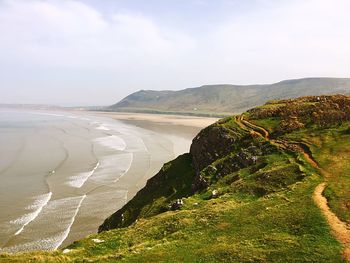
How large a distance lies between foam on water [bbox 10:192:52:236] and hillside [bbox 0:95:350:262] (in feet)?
46.9

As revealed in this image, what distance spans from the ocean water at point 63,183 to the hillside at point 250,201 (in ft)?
34.8

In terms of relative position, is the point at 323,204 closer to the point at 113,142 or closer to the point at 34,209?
the point at 34,209

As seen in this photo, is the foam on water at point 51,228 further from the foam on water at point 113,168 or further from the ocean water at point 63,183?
the foam on water at point 113,168

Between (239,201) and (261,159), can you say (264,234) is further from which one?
(261,159)

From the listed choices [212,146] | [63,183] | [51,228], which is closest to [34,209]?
[51,228]

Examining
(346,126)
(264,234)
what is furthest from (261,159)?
(264,234)

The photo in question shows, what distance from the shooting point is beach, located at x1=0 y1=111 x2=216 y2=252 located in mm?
49500

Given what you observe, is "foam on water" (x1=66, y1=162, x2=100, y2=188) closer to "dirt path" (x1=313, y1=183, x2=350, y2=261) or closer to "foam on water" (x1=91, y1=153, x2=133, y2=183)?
"foam on water" (x1=91, y1=153, x2=133, y2=183)

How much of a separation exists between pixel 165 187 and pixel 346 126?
21578mm

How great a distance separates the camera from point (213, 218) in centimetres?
2681

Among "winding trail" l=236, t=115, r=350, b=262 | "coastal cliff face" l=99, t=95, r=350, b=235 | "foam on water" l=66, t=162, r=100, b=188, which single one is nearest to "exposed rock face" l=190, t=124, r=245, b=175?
"coastal cliff face" l=99, t=95, r=350, b=235

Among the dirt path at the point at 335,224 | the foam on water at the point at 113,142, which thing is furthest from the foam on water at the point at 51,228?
the foam on water at the point at 113,142

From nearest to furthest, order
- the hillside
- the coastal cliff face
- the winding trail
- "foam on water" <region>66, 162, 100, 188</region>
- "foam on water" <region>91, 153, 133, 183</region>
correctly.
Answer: the winding trail → the hillside → the coastal cliff face → "foam on water" <region>66, 162, 100, 188</region> → "foam on water" <region>91, 153, 133, 183</region>

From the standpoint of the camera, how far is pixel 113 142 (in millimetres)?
128500
